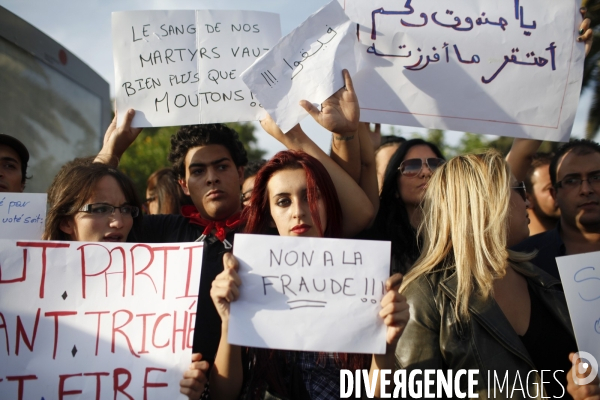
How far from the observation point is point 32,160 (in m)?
5.01

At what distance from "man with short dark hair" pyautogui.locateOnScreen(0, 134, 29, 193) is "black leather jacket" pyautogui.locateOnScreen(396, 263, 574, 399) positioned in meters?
2.25

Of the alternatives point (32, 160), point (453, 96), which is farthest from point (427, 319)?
point (32, 160)

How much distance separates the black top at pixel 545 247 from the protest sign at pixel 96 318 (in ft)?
7.15

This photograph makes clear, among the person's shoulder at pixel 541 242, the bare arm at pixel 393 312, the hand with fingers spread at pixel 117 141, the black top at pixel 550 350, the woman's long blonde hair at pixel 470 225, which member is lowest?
the black top at pixel 550 350

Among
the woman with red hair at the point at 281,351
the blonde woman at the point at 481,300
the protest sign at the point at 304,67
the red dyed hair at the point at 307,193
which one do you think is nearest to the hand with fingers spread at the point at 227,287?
the woman with red hair at the point at 281,351

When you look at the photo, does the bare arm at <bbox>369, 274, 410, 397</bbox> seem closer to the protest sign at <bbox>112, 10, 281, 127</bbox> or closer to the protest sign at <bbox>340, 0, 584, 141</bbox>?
the protest sign at <bbox>340, 0, 584, 141</bbox>

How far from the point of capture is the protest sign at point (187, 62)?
334cm

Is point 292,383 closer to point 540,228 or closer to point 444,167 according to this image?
point 444,167

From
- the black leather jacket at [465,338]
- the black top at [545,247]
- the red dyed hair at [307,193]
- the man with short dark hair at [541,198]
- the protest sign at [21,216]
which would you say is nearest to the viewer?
the black leather jacket at [465,338]

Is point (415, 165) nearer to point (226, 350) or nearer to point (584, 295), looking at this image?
point (584, 295)

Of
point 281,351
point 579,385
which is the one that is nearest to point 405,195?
point 281,351

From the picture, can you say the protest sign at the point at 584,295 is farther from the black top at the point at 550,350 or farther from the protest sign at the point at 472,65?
the protest sign at the point at 472,65

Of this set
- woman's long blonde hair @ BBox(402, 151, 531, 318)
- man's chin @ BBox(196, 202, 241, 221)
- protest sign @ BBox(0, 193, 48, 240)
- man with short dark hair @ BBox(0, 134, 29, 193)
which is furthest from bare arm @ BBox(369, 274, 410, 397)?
man with short dark hair @ BBox(0, 134, 29, 193)

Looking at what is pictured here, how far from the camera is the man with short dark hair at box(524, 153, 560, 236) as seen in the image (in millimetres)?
4910
